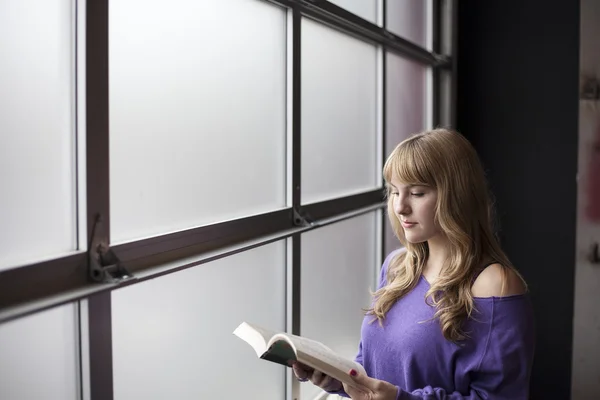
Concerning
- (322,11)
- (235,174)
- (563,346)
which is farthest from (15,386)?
(563,346)

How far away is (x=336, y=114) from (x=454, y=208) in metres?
1.11

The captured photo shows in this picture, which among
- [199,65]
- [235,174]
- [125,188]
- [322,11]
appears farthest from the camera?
[322,11]

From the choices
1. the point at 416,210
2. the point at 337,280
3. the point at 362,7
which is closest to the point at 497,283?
the point at 416,210

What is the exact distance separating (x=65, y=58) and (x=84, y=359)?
53cm

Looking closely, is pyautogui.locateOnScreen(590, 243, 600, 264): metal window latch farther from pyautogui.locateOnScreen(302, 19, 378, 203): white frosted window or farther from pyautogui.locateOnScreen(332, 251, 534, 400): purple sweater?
pyautogui.locateOnScreen(332, 251, 534, 400): purple sweater

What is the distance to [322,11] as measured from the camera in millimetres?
2125

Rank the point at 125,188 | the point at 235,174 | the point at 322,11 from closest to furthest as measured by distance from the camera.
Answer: the point at 125,188, the point at 235,174, the point at 322,11

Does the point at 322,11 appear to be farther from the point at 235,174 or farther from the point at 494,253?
the point at 494,253

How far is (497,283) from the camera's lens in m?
1.37

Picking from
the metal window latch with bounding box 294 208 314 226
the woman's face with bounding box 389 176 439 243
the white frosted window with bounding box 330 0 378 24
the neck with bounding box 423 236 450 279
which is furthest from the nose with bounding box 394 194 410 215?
the white frosted window with bounding box 330 0 378 24

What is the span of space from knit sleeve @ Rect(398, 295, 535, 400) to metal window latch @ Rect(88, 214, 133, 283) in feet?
1.90

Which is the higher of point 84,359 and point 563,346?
point 84,359

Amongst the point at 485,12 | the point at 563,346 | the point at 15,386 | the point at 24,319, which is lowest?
the point at 563,346

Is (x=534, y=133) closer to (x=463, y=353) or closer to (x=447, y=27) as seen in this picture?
(x=447, y=27)
